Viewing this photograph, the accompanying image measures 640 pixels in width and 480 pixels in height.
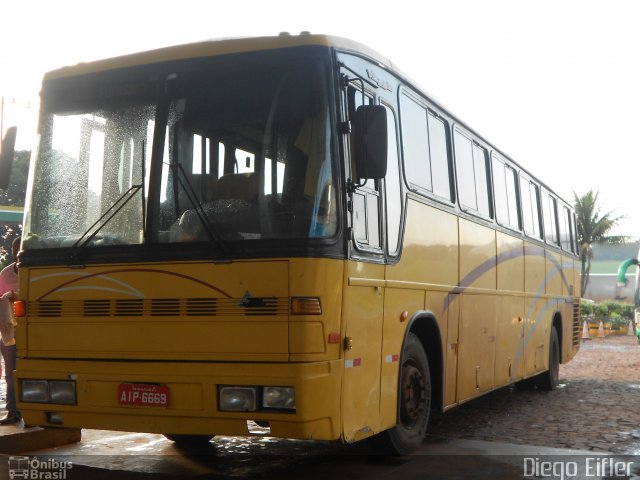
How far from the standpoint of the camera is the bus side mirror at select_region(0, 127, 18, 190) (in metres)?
6.64

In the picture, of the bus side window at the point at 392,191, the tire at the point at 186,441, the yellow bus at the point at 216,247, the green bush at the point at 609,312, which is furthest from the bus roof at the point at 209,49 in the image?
the green bush at the point at 609,312

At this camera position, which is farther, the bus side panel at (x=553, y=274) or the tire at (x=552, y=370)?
the tire at (x=552, y=370)

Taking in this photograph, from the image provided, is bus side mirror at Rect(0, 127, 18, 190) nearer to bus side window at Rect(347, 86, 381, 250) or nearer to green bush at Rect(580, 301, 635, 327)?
bus side window at Rect(347, 86, 381, 250)

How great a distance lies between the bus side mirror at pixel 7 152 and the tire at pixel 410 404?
11.6 feet

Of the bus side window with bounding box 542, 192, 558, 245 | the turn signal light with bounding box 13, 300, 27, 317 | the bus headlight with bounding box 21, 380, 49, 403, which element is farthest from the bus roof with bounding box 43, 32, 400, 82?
the bus side window with bounding box 542, 192, 558, 245

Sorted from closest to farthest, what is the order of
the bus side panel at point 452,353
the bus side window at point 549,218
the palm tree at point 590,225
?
the bus side panel at point 452,353 → the bus side window at point 549,218 → the palm tree at point 590,225

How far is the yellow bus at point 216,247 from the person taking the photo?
5.82 m

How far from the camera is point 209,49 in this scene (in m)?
6.34

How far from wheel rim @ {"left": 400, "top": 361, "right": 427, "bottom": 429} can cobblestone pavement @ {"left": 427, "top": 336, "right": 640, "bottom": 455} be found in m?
1.38

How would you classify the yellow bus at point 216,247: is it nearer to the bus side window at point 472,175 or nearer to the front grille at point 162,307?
the front grille at point 162,307

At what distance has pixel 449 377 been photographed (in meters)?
8.43

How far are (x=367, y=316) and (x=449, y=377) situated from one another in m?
2.27

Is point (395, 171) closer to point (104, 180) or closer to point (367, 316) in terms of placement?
point (367, 316)

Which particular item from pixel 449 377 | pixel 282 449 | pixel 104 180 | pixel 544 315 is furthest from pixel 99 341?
pixel 544 315
